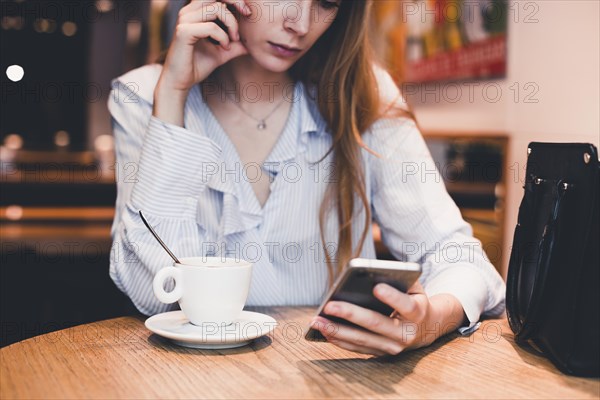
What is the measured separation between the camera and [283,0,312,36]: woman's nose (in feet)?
4.26

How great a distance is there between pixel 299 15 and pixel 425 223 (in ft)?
1.53

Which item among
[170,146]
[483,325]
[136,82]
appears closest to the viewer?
[483,325]

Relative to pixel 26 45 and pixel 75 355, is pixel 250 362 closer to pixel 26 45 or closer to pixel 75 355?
pixel 75 355

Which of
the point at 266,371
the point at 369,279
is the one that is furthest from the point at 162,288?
the point at 369,279

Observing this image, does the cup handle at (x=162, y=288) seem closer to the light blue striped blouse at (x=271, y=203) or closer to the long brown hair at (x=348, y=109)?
the light blue striped blouse at (x=271, y=203)

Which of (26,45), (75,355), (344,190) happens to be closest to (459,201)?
(344,190)

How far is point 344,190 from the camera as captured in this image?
146 centimetres

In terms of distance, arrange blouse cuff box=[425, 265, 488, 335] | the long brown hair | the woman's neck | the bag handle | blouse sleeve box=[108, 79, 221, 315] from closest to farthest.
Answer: the bag handle → blouse cuff box=[425, 265, 488, 335] → blouse sleeve box=[108, 79, 221, 315] → the long brown hair → the woman's neck

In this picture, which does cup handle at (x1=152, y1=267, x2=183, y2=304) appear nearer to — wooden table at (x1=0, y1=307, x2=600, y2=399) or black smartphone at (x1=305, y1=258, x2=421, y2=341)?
wooden table at (x1=0, y1=307, x2=600, y2=399)

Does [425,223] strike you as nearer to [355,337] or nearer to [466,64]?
[355,337]

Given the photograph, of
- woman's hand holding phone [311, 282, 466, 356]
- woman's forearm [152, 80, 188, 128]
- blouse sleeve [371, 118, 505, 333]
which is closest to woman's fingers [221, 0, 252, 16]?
woman's forearm [152, 80, 188, 128]

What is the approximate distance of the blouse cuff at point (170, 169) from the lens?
4.06 ft

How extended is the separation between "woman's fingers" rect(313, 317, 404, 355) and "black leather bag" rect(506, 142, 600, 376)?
0.65 ft

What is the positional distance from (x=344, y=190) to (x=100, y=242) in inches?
67.8
